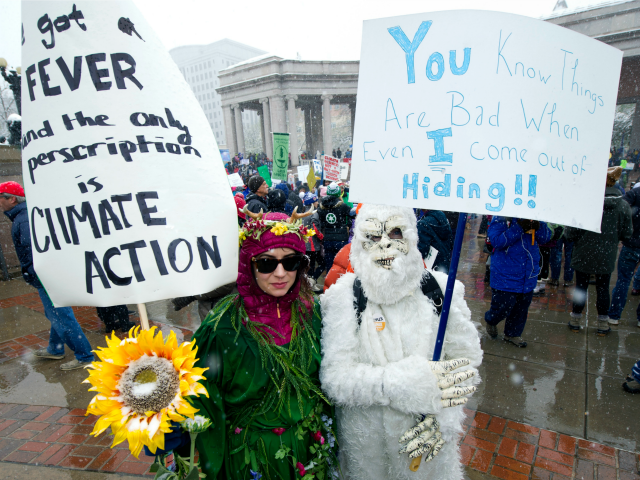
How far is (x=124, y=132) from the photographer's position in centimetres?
132

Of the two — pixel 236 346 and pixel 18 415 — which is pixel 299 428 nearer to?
pixel 236 346

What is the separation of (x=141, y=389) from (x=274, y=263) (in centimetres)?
75

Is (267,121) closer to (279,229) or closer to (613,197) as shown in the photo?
(613,197)

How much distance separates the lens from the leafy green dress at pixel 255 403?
158 cm

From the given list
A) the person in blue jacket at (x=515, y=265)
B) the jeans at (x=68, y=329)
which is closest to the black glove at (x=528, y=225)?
the person in blue jacket at (x=515, y=265)

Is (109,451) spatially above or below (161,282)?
below

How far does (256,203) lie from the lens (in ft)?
17.4

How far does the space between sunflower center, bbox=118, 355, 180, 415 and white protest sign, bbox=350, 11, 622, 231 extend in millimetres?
972

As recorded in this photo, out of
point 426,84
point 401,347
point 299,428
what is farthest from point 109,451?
point 426,84

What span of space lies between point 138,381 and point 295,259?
0.82 m

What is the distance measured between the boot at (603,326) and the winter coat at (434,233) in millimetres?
2034

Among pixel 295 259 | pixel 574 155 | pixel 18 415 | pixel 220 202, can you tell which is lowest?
pixel 18 415

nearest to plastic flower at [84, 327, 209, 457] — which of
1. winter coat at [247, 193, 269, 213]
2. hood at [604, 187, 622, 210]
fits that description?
winter coat at [247, 193, 269, 213]

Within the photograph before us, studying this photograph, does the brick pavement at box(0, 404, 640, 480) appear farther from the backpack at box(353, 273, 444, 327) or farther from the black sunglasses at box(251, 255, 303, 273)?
the black sunglasses at box(251, 255, 303, 273)
